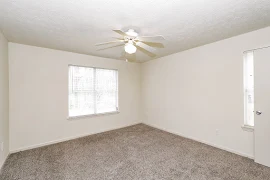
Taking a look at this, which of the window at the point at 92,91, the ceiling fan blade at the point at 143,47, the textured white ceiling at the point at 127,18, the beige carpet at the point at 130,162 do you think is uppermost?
the textured white ceiling at the point at 127,18

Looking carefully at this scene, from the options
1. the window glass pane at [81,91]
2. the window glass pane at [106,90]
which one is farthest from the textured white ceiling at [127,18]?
the window glass pane at [106,90]

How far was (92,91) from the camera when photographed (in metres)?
4.10

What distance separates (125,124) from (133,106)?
0.70 m

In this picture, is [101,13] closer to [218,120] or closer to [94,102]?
[94,102]

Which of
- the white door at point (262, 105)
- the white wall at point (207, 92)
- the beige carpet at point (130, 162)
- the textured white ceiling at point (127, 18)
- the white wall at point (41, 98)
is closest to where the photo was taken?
the textured white ceiling at point (127, 18)

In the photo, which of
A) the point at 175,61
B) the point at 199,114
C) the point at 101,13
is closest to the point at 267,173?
the point at 199,114

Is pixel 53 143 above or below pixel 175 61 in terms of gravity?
below

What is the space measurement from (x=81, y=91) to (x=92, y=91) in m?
0.33

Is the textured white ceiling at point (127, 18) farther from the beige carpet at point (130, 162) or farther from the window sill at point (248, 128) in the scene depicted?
the beige carpet at point (130, 162)

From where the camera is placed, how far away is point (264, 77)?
2.32 meters

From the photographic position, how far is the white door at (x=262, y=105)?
229cm

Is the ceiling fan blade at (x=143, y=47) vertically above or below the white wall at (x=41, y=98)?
above

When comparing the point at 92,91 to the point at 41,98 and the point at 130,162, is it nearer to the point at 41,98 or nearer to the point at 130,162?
the point at 41,98

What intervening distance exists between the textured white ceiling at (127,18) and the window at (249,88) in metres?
0.55
